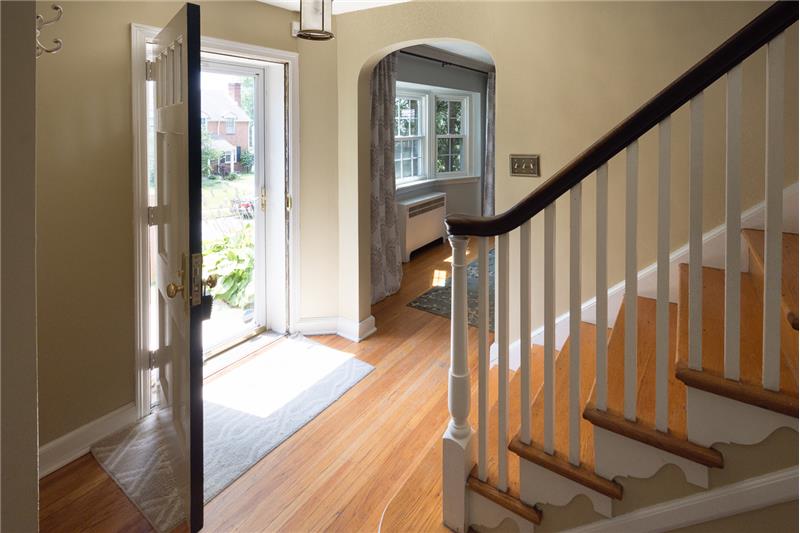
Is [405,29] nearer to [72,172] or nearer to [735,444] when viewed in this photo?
[72,172]

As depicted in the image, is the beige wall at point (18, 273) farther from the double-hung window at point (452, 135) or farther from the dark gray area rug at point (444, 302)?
the double-hung window at point (452, 135)

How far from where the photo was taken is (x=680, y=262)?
8.40 feet

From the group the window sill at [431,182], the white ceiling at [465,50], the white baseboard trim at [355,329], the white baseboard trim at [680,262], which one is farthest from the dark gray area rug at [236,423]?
the white ceiling at [465,50]

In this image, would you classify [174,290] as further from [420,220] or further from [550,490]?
[420,220]

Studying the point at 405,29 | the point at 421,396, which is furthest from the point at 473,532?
the point at 405,29

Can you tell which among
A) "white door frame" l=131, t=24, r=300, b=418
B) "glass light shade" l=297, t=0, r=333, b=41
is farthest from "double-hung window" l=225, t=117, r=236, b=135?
"glass light shade" l=297, t=0, r=333, b=41

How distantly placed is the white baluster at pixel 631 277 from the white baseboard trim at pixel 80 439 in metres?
2.37

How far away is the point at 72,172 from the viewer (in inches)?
93.1

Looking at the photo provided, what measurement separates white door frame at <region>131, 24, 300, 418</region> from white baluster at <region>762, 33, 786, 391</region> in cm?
250

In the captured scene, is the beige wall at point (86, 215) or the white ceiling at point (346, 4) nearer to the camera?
the beige wall at point (86, 215)

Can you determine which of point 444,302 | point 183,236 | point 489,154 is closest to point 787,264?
point 183,236

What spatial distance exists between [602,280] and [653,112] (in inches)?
17.8

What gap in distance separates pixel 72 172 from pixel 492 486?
2146mm

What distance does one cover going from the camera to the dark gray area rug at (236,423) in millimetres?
2303
